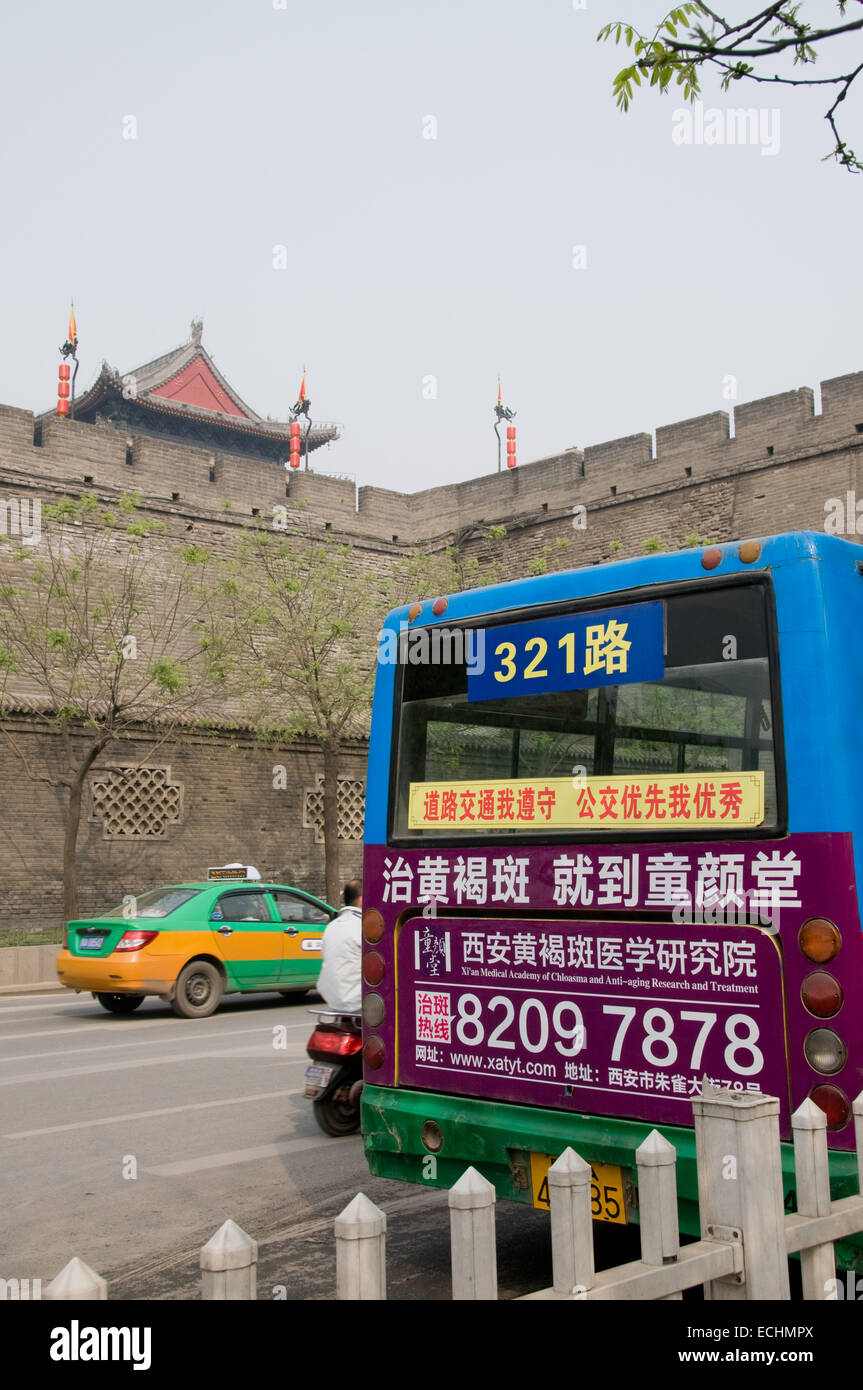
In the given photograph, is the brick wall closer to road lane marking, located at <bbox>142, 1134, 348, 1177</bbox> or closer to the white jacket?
the white jacket

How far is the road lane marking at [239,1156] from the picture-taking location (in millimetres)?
6793

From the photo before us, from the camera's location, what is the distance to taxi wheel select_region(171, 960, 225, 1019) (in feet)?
42.8

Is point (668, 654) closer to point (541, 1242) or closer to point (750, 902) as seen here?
point (750, 902)

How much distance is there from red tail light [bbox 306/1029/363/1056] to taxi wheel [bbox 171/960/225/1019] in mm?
5914

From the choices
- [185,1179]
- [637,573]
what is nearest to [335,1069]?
[185,1179]

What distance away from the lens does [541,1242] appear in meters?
5.43

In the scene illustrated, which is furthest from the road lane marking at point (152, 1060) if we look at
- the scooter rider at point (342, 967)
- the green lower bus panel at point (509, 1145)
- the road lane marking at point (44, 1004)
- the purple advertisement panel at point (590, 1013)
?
the purple advertisement panel at point (590, 1013)

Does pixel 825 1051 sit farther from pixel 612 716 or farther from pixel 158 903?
pixel 158 903

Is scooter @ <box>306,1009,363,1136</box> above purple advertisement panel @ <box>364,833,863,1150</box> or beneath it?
beneath

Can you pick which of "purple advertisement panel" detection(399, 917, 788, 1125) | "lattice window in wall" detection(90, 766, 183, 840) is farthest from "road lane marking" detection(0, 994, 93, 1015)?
"purple advertisement panel" detection(399, 917, 788, 1125)

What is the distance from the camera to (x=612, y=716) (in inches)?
183

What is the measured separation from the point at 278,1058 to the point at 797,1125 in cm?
754

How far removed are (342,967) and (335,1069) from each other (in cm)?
61
